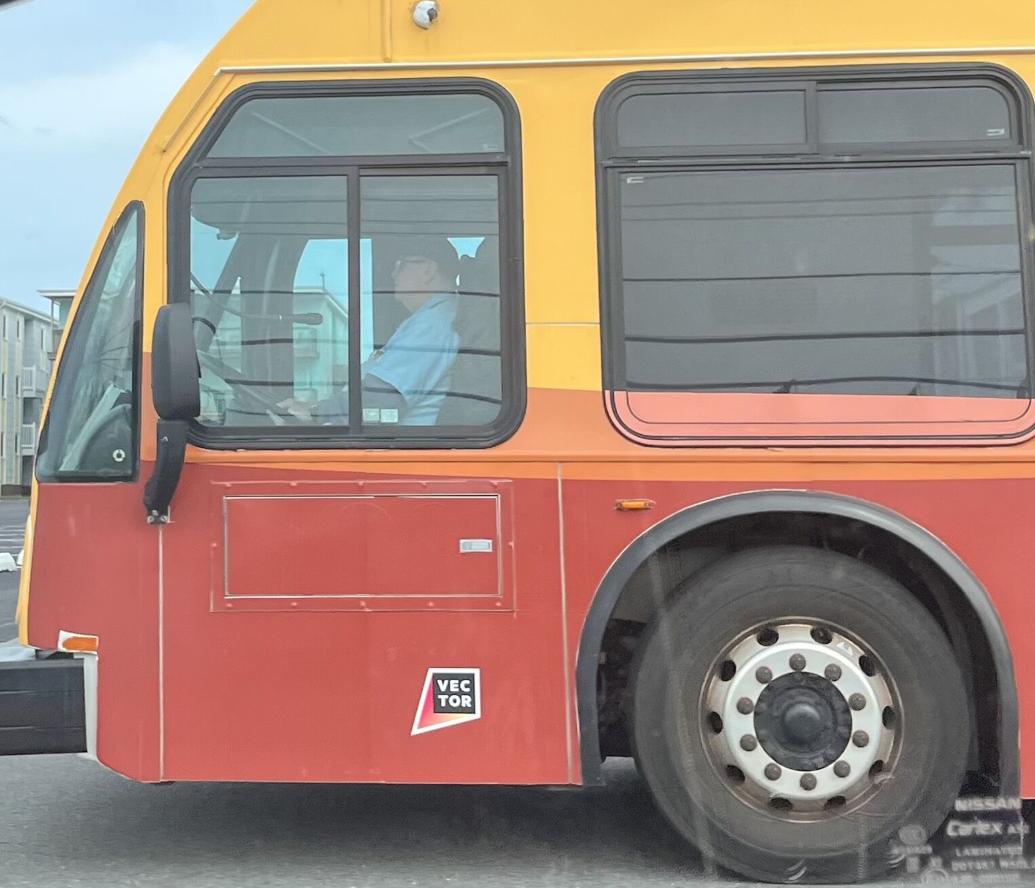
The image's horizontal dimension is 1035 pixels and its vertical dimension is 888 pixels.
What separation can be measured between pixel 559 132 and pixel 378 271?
2.60 ft

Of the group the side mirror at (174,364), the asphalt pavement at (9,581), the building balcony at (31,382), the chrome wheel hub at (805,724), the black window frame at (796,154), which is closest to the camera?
the side mirror at (174,364)

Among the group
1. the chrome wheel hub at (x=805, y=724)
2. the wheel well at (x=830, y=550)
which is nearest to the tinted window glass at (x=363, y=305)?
the wheel well at (x=830, y=550)

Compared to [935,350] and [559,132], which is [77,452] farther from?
[935,350]

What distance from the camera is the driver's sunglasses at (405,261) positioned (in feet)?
13.9

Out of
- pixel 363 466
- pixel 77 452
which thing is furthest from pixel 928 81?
pixel 77 452

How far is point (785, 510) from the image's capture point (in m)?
3.99

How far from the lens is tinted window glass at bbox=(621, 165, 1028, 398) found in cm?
411

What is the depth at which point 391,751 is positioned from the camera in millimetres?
4086

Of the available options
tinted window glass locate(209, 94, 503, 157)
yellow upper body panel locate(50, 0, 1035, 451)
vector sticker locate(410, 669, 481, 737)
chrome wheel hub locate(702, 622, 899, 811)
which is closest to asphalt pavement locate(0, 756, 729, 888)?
chrome wheel hub locate(702, 622, 899, 811)

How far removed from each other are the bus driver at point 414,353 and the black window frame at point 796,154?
21.5 inches

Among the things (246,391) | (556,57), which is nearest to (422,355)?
(246,391)

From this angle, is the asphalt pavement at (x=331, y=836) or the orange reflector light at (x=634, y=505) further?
the asphalt pavement at (x=331, y=836)

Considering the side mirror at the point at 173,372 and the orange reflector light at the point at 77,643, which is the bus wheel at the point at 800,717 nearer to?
the side mirror at the point at 173,372

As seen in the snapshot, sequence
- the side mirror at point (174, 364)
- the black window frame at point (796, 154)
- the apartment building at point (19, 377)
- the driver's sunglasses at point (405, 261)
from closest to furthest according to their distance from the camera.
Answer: the side mirror at point (174, 364), the black window frame at point (796, 154), the driver's sunglasses at point (405, 261), the apartment building at point (19, 377)
